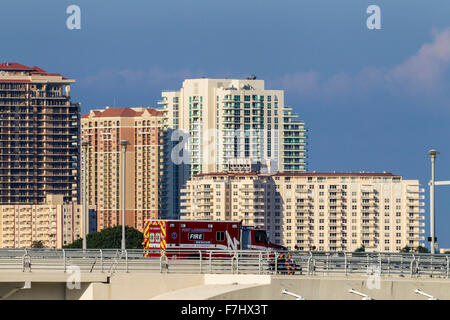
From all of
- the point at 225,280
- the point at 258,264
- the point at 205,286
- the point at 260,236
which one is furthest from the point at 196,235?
the point at 205,286

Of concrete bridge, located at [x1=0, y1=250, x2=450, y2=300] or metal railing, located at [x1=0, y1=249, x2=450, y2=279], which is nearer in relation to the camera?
concrete bridge, located at [x1=0, y1=250, x2=450, y2=300]

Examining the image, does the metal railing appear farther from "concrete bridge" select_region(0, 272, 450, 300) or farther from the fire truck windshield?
the fire truck windshield

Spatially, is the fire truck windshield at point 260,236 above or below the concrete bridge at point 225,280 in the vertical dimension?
above

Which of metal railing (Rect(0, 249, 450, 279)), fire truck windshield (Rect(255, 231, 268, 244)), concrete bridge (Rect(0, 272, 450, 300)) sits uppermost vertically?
fire truck windshield (Rect(255, 231, 268, 244))

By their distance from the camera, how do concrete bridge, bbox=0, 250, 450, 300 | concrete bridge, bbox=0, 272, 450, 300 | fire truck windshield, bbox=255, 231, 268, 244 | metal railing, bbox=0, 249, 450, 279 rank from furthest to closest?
fire truck windshield, bbox=255, 231, 268, 244 → metal railing, bbox=0, 249, 450, 279 → concrete bridge, bbox=0, 250, 450, 300 → concrete bridge, bbox=0, 272, 450, 300

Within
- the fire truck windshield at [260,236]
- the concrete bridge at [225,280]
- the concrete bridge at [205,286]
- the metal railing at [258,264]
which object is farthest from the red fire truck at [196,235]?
the concrete bridge at [205,286]

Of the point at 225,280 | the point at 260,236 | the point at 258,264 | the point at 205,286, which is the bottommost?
the point at 205,286

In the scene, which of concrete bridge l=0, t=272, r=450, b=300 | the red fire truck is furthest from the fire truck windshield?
concrete bridge l=0, t=272, r=450, b=300

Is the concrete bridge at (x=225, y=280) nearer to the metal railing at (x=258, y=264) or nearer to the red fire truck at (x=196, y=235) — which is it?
the metal railing at (x=258, y=264)

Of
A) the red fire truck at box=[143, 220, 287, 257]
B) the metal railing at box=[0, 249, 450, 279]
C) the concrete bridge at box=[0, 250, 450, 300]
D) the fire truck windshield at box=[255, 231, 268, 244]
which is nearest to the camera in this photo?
the concrete bridge at box=[0, 250, 450, 300]

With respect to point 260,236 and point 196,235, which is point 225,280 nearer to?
point 196,235
